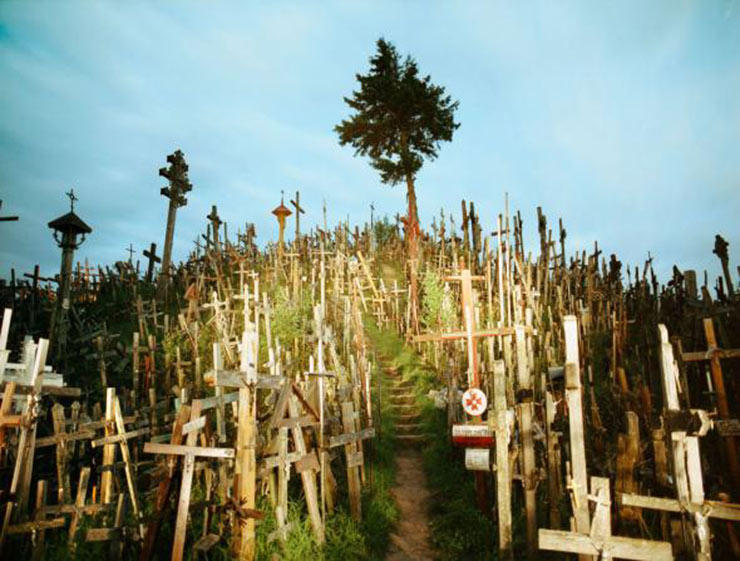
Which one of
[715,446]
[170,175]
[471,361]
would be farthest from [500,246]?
[170,175]

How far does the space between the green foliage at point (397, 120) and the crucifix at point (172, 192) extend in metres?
8.24

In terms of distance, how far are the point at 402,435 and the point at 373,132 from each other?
16513 mm

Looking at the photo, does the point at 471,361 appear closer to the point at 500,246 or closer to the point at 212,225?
the point at 500,246

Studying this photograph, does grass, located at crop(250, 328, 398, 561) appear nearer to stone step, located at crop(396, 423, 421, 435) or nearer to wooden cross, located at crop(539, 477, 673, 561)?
stone step, located at crop(396, 423, 421, 435)

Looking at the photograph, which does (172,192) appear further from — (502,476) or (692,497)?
(692,497)

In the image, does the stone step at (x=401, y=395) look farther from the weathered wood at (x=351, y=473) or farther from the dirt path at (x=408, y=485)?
the weathered wood at (x=351, y=473)

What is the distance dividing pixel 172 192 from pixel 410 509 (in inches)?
772

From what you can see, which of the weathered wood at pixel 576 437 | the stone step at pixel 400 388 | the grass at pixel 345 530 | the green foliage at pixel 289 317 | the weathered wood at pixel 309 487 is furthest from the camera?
the green foliage at pixel 289 317

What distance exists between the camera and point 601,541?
16.4 ft

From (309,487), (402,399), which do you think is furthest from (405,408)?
(309,487)

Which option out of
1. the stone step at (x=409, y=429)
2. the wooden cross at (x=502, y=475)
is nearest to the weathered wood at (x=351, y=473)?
the wooden cross at (x=502, y=475)

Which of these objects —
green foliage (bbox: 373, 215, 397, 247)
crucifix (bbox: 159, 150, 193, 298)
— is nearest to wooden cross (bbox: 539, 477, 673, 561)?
crucifix (bbox: 159, 150, 193, 298)

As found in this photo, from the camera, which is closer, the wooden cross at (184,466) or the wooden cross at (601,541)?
the wooden cross at (601,541)

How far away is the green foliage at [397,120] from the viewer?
24047 mm
